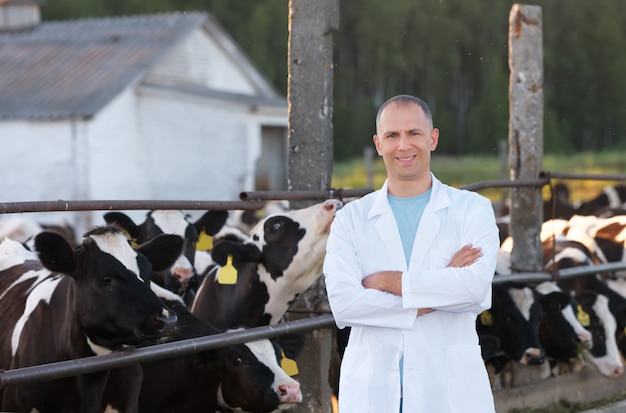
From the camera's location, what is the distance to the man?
3.62 m

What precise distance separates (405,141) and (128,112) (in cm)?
1943

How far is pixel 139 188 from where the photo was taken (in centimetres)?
2308

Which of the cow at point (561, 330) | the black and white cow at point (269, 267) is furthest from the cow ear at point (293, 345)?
the cow at point (561, 330)

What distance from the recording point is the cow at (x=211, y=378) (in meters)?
5.65

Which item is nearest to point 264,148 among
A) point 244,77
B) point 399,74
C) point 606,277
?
point 244,77

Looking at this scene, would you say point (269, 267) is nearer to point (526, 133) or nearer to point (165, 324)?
point (165, 324)

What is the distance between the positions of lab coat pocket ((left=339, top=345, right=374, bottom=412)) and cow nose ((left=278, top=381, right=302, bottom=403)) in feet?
5.87

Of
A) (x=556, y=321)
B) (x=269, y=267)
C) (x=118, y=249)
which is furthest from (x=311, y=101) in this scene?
(x=556, y=321)

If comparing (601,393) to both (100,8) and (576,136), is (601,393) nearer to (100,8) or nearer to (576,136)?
(100,8)

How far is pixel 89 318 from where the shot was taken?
4.89m

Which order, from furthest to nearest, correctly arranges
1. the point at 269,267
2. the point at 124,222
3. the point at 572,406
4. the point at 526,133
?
the point at 526,133
the point at 572,406
the point at 124,222
the point at 269,267

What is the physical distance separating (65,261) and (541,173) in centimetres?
386

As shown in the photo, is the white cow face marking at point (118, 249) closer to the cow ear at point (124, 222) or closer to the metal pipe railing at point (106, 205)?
the metal pipe railing at point (106, 205)

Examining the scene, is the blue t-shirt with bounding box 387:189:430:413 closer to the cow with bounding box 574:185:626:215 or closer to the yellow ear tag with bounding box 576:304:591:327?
the yellow ear tag with bounding box 576:304:591:327
